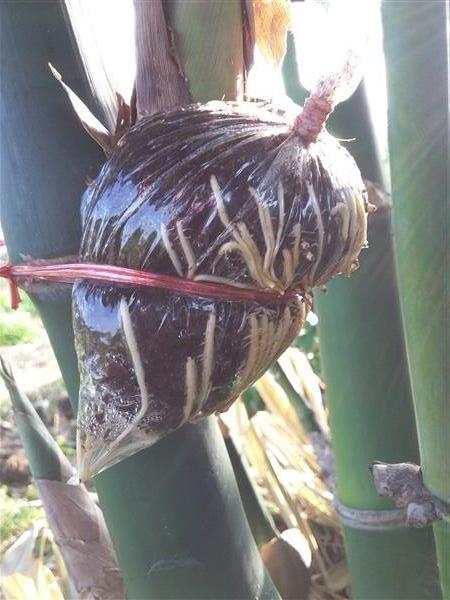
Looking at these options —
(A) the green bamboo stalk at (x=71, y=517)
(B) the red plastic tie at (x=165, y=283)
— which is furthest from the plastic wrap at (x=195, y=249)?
(A) the green bamboo stalk at (x=71, y=517)

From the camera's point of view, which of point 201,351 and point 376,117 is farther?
point 376,117

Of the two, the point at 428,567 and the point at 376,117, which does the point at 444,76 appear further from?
the point at 428,567

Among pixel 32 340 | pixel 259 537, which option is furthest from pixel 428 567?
pixel 32 340

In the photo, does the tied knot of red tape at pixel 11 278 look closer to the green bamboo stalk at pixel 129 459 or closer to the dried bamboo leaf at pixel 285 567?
the green bamboo stalk at pixel 129 459

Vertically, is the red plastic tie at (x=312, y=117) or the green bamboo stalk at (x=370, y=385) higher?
the red plastic tie at (x=312, y=117)

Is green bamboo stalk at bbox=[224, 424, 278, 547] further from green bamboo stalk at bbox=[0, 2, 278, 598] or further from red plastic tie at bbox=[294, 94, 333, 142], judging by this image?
red plastic tie at bbox=[294, 94, 333, 142]

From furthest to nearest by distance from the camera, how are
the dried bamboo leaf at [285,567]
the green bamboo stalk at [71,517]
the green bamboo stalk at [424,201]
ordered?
the dried bamboo leaf at [285,567], the green bamboo stalk at [71,517], the green bamboo stalk at [424,201]
